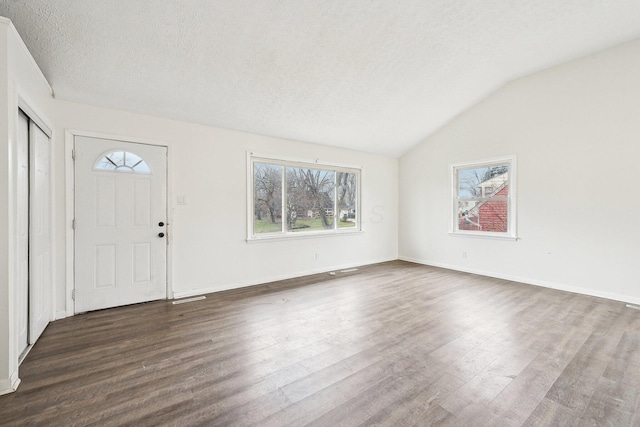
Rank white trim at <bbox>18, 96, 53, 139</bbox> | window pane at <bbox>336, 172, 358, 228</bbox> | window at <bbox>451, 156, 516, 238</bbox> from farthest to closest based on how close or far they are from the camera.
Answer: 1. window pane at <bbox>336, 172, 358, 228</bbox>
2. window at <bbox>451, 156, 516, 238</bbox>
3. white trim at <bbox>18, 96, 53, 139</bbox>

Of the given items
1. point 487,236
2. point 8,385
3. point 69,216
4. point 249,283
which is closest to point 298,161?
point 249,283

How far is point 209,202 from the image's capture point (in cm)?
386

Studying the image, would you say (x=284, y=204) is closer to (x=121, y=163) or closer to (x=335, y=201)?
(x=335, y=201)

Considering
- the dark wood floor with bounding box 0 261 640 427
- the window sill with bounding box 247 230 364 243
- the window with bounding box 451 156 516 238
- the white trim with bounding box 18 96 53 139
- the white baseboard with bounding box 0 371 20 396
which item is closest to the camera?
the dark wood floor with bounding box 0 261 640 427

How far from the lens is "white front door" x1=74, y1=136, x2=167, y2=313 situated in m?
3.10

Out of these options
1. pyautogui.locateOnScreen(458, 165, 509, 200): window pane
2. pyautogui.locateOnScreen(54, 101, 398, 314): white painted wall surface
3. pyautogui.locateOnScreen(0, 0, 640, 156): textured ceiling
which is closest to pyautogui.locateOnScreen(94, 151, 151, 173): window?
pyautogui.locateOnScreen(54, 101, 398, 314): white painted wall surface

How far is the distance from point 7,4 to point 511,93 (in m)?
5.84

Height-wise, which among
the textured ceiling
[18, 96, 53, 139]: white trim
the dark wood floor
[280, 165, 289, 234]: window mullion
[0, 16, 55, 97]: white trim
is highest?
the textured ceiling

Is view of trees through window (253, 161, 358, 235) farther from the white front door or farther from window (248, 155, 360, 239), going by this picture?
the white front door

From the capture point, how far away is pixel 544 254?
417cm

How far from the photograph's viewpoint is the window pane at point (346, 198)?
17.9 feet

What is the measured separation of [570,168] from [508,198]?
888 mm

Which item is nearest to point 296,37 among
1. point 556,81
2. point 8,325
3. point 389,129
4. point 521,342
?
point 389,129

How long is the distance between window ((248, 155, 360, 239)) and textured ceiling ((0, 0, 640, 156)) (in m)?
0.71
